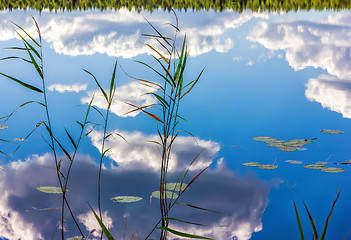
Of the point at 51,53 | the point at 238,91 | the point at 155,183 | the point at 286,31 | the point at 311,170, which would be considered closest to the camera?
the point at 155,183

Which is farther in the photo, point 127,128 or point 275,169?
point 127,128

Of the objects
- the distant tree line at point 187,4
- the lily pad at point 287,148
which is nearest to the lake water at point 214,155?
the lily pad at point 287,148

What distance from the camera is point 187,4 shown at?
19.0m

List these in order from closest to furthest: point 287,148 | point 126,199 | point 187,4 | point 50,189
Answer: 1. point 126,199
2. point 50,189
3. point 287,148
4. point 187,4

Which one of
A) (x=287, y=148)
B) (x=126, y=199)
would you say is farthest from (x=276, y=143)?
(x=126, y=199)

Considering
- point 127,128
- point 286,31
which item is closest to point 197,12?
point 286,31

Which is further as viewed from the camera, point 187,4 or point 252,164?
point 187,4

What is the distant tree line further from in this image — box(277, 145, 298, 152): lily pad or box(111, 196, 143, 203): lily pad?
box(111, 196, 143, 203): lily pad

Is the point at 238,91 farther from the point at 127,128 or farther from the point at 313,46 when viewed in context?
the point at 313,46

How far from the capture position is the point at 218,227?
306cm

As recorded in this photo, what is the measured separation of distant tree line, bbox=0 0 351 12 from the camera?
59.7 feet

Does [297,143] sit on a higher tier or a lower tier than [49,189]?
lower

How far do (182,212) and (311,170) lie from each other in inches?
50.9

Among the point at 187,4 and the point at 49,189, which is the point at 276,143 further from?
the point at 187,4
